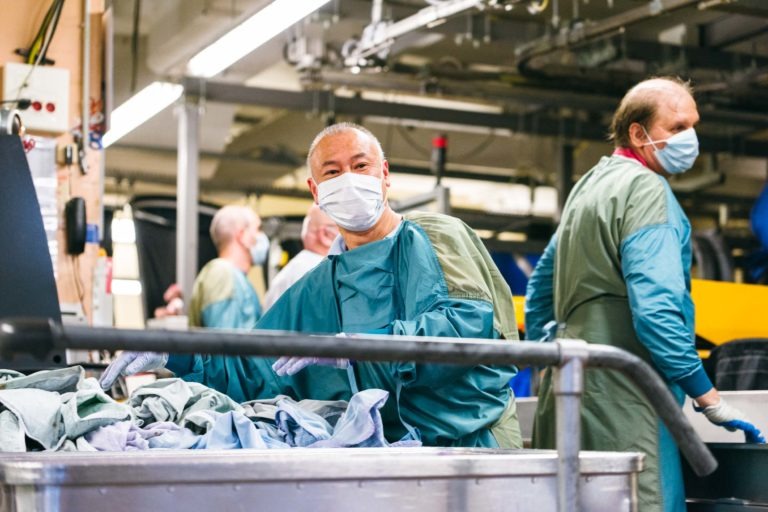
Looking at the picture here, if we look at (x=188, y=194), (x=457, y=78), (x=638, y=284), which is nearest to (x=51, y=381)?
(x=638, y=284)

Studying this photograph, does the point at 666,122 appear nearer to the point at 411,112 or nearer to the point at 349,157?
the point at 349,157

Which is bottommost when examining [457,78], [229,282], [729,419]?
[729,419]

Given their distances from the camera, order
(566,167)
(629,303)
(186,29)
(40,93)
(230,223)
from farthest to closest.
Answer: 1. (566,167)
2. (186,29)
3. (230,223)
4. (40,93)
5. (629,303)

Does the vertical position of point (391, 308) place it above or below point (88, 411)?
above

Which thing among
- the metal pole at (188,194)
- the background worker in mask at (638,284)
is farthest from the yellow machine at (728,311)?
the metal pole at (188,194)

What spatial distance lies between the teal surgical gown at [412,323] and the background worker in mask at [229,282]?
3.52 metres

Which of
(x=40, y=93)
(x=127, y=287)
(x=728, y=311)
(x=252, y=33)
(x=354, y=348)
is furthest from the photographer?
(x=127, y=287)

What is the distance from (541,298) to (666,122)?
703 mm

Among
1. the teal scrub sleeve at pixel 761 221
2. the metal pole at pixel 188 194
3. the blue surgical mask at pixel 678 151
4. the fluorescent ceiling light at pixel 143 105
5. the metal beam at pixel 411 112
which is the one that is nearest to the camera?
the blue surgical mask at pixel 678 151

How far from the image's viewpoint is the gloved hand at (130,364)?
2453 mm

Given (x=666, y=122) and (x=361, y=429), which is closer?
(x=361, y=429)

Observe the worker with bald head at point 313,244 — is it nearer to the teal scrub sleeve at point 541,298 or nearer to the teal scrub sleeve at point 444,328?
the teal scrub sleeve at point 541,298

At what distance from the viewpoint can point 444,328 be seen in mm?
2525

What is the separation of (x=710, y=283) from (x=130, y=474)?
4.05 metres
